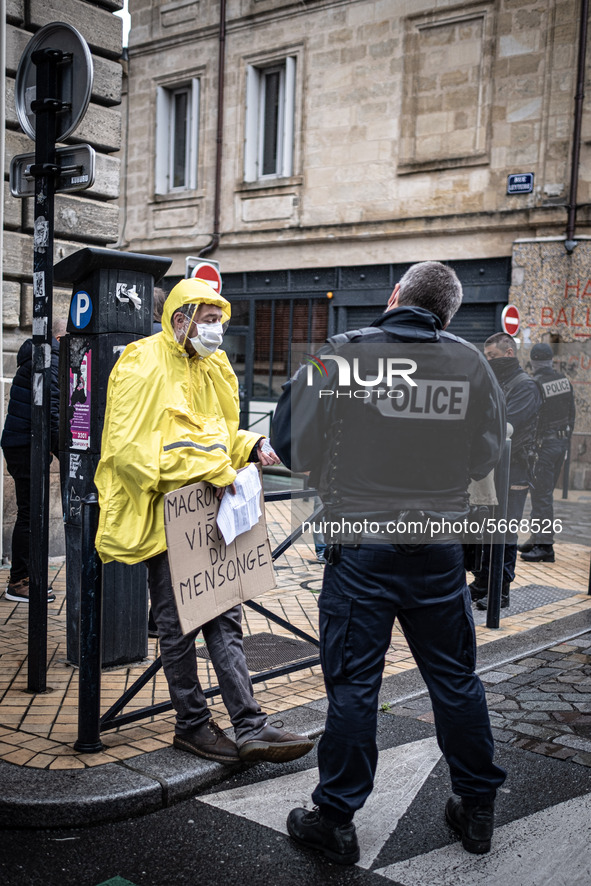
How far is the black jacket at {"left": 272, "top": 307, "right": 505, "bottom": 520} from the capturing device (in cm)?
304

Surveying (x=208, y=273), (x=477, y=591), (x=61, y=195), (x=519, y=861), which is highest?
(x=61, y=195)

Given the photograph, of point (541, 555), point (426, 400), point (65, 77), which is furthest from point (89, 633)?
point (541, 555)

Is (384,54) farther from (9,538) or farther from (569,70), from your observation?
(9,538)

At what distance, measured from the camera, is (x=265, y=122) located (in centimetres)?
1884

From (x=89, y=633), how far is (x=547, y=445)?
6492mm

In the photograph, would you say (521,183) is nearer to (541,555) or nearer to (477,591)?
(541,555)

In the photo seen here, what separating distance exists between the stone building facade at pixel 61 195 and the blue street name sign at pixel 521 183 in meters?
8.69

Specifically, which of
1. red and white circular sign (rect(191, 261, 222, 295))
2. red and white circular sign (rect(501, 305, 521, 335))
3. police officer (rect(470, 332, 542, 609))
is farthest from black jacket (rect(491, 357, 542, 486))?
red and white circular sign (rect(501, 305, 521, 335))

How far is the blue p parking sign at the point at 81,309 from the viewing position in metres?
4.80

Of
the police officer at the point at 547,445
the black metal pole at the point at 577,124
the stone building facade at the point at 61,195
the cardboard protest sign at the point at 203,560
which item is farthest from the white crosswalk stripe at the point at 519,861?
the black metal pole at the point at 577,124

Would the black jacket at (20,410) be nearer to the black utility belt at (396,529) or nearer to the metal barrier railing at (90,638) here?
the metal barrier railing at (90,638)

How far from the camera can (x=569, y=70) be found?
580 inches

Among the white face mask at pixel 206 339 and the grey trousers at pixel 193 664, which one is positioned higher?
the white face mask at pixel 206 339

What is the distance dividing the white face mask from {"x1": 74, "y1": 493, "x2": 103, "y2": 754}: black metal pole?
0.76 m
